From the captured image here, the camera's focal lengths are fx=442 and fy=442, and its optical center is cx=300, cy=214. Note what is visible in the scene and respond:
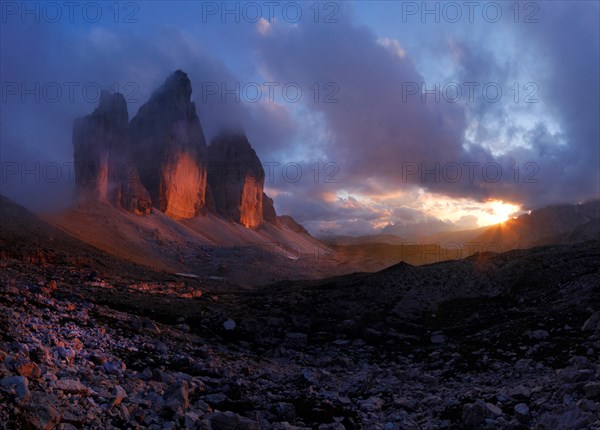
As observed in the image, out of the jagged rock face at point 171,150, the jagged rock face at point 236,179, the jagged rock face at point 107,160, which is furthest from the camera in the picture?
the jagged rock face at point 236,179

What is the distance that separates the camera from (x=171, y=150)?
12269 cm

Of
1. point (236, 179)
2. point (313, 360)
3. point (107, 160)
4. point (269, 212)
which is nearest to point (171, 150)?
point (107, 160)

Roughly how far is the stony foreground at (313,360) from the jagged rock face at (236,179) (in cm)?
13117

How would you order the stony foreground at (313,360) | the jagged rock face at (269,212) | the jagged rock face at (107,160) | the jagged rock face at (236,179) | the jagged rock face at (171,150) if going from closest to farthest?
the stony foreground at (313,360)
the jagged rock face at (107,160)
the jagged rock face at (171,150)
the jagged rock face at (236,179)
the jagged rock face at (269,212)

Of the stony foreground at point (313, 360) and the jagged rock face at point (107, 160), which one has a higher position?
the jagged rock face at point (107, 160)

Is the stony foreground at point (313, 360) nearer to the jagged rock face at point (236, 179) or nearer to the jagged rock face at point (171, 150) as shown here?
the jagged rock face at point (171, 150)

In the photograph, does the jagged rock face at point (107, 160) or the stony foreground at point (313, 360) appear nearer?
the stony foreground at point (313, 360)

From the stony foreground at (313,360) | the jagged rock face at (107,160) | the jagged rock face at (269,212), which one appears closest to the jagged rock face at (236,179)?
the jagged rock face at (269,212)

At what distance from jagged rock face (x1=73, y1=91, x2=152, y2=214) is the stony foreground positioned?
3043 inches

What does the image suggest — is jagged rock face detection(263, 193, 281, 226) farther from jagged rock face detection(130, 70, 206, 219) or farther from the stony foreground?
the stony foreground

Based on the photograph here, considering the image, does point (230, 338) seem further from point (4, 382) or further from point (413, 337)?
point (4, 382)

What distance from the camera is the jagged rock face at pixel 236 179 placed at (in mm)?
157250

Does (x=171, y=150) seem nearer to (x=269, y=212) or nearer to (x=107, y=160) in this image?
(x=107, y=160)

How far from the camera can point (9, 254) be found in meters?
38.8
